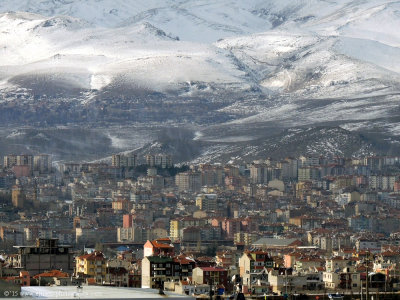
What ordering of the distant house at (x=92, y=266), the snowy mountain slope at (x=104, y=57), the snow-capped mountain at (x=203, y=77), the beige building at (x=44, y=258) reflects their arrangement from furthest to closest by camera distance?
1. the snowy mountain slope at (x=104, y=57)
2. the snow-capped mountain at (x=203, y=77)
3. the beige building at (x=44, y=258)
4. the distant house at (x=92, y=266)

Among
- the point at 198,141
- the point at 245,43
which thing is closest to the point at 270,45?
the point at 245,43

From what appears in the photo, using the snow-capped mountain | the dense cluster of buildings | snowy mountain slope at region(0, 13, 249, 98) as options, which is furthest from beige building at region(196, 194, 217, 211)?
snowy mountain slope at region(0, 13, 249, 98)

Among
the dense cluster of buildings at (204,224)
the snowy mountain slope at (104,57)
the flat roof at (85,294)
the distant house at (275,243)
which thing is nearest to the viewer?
the flat roof at (85,294)

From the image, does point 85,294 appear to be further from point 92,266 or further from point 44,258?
point 92,266

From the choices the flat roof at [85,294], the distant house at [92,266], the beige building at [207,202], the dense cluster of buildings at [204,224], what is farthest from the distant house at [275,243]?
the flat roof at [85,294]

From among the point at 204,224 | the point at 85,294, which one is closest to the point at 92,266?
the point at 85,294

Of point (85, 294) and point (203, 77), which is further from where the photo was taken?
point (203, 77)

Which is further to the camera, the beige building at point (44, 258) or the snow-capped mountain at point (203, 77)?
the snow-capped mountain at point (203, 77)

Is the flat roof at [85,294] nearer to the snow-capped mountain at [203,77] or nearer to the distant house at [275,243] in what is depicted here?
the distant house at [275,243]
